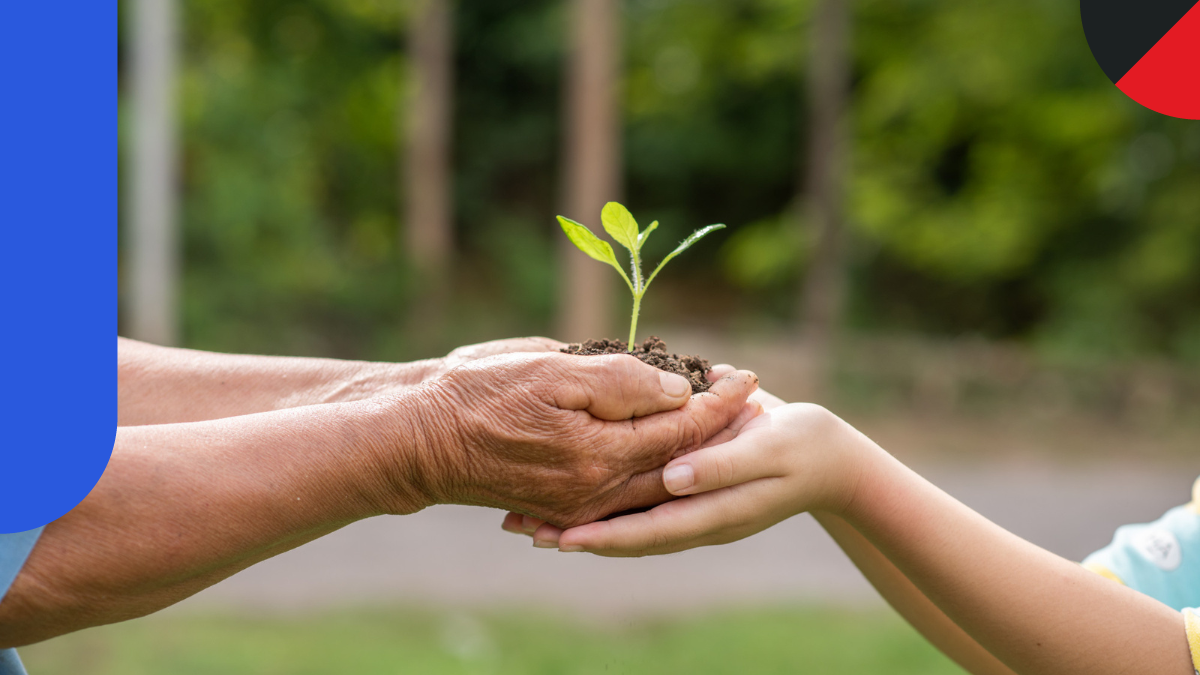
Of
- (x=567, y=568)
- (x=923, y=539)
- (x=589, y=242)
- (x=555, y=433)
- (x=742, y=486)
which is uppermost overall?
(x=589, y=242)

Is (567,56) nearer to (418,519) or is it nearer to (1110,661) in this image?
(418,519)

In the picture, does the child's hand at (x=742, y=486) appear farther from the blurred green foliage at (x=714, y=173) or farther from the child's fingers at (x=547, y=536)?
the blurred green foliage at (x=714, y=173)

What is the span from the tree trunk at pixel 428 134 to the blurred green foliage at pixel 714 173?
1.12m

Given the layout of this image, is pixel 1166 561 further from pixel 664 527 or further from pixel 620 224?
pixel 620 224

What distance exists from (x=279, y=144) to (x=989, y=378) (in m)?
11.3

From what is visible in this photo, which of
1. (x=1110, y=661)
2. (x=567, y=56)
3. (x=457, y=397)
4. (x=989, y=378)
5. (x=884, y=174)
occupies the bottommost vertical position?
(x=989, y=378)

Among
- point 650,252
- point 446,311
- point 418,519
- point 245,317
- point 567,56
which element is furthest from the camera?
point 567,56

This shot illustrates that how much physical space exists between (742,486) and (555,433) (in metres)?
0.40

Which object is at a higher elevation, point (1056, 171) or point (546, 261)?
point (1056, 171)

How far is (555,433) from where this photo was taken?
1744 millimetres

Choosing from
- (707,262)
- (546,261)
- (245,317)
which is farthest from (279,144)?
(707,262)

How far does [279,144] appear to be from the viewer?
1470 cm

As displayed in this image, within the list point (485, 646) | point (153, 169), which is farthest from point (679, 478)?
point (153, 169)

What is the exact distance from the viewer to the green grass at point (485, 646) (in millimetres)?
4570
